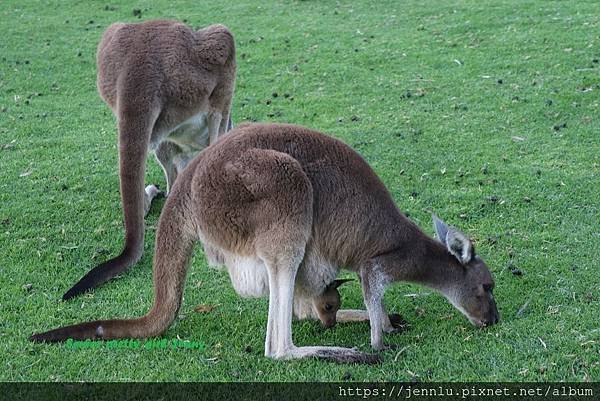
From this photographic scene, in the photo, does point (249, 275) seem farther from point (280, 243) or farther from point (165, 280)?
point (165, 280)

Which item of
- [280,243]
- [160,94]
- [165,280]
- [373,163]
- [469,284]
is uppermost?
[160,94]

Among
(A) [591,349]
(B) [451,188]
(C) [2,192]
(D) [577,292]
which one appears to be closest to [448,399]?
(A) [591,349]

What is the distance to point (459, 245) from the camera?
4.14 meters

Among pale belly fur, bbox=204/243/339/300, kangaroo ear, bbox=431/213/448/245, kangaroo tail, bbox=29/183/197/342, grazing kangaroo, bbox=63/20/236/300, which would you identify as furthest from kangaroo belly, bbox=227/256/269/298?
grazing kangaroo, bbox=63/20/236/300

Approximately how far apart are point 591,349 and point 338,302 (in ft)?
3.99

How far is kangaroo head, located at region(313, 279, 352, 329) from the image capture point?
4199 millimetres

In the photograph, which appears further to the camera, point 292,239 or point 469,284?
point 469,284

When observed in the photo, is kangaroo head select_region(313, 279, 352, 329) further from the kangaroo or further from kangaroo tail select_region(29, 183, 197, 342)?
kangaroo tail select_region(29, 183, 197, 342)

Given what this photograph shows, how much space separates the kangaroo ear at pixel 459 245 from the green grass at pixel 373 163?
362 millimetres

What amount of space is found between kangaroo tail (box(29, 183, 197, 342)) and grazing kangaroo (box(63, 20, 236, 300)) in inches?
34.4

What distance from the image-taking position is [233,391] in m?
3.45

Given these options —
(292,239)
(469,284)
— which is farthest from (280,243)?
(469,284)

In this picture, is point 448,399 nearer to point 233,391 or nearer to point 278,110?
point 233,391

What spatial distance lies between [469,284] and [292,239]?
996 mm
